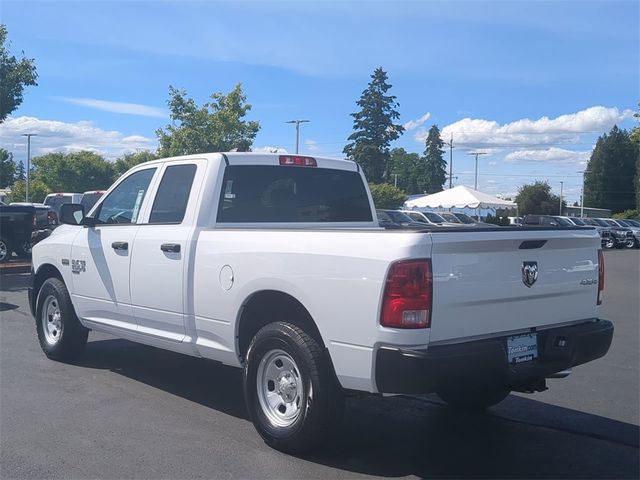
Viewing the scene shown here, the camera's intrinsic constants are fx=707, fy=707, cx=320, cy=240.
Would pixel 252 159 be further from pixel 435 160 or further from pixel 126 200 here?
pixel 435 160

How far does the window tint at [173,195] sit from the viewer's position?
611 cm

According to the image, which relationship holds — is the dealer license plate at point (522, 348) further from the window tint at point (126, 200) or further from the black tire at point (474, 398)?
the window tint at point (126, 200)

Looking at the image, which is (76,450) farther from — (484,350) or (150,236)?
(484,350)

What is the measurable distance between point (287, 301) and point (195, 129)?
29866mm

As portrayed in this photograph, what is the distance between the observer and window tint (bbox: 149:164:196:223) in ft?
20.0

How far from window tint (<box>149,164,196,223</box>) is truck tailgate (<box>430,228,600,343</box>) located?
104 inches

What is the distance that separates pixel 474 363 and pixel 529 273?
809mm

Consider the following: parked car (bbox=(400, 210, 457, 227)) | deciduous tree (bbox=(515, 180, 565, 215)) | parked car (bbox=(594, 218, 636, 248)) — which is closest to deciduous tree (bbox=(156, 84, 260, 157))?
parked car (bbox=(400, 210, 457, 227))

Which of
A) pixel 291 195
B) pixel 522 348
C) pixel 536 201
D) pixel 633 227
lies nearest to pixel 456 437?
pixel 522 348

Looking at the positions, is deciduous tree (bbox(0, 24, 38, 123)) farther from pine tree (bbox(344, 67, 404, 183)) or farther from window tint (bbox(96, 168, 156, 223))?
pine tree (bbox(344, 67, 404, 183))

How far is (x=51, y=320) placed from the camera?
7.76m

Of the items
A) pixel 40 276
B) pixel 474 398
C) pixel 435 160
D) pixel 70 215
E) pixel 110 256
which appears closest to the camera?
pixel 474 398

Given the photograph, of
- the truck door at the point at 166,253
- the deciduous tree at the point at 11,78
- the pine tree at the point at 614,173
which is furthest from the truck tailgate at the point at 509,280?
the pine tree at the point at 614,173

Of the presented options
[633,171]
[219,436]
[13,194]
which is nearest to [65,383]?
[219,436]
